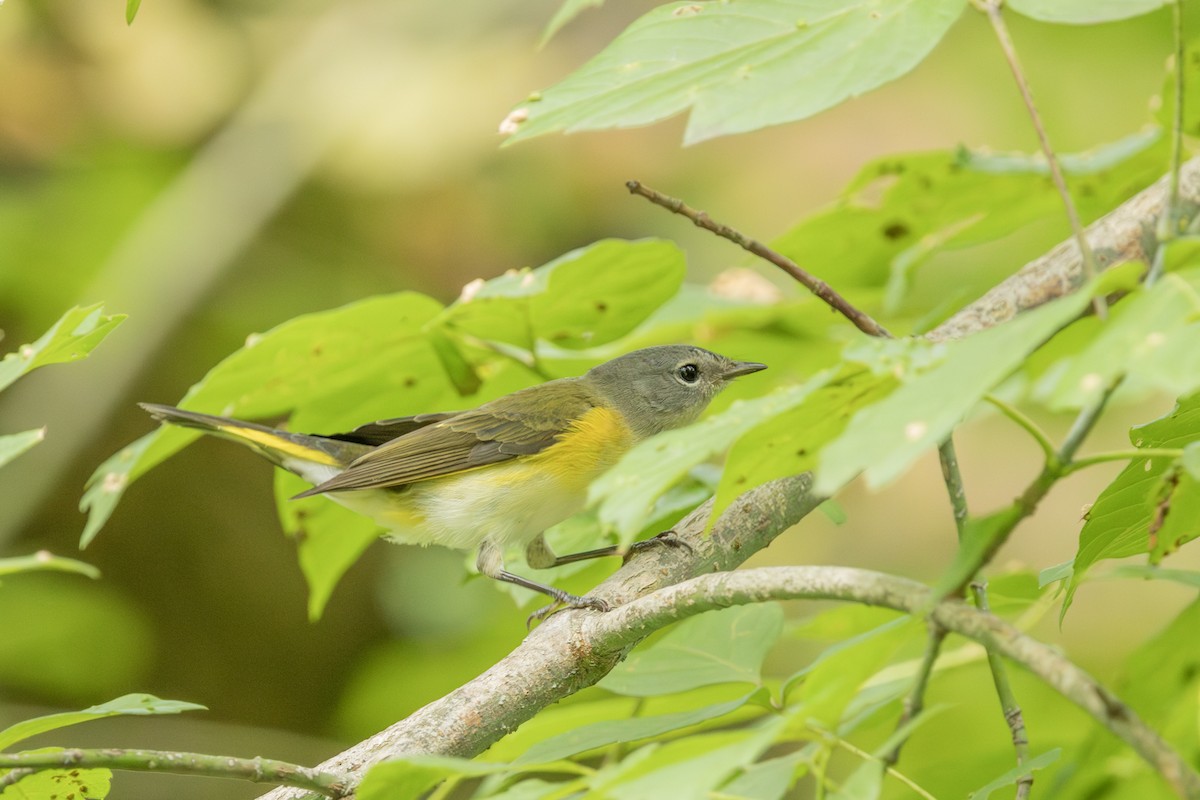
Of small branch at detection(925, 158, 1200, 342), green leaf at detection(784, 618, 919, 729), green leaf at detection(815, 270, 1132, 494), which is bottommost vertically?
green leaf at detection(784, 618, 919, 729)

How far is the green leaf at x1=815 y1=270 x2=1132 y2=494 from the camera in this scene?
3.25 ft

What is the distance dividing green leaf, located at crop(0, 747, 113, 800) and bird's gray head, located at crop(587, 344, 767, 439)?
7.95 feet

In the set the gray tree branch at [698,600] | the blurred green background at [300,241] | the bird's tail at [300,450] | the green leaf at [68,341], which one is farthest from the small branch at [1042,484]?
the blurred green background at [300,241]

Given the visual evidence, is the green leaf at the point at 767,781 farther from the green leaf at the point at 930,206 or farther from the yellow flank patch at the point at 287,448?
the yellow flank patch at the point at 287,448

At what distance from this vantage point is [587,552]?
3.08 m

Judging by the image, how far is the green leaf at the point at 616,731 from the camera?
5.34ft

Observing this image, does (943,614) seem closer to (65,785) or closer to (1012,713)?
(1012,713)

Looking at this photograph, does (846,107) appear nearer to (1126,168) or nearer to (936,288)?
(936,288)

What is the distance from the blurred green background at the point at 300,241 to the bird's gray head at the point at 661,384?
1.58 meters

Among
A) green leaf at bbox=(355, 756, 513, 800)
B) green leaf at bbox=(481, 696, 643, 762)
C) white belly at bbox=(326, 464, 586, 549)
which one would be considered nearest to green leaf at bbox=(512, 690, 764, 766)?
green leaf at bbox=(355, 756, 513, 800)

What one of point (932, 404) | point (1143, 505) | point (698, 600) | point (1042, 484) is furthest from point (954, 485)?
point (932, 404)

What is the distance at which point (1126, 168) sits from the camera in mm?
2994

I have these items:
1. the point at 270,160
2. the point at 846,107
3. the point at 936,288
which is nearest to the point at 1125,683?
the point at 936,288

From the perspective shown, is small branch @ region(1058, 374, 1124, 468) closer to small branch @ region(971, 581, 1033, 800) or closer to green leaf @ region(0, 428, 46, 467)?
small branch @ region(971, 581, 1033, 800)
